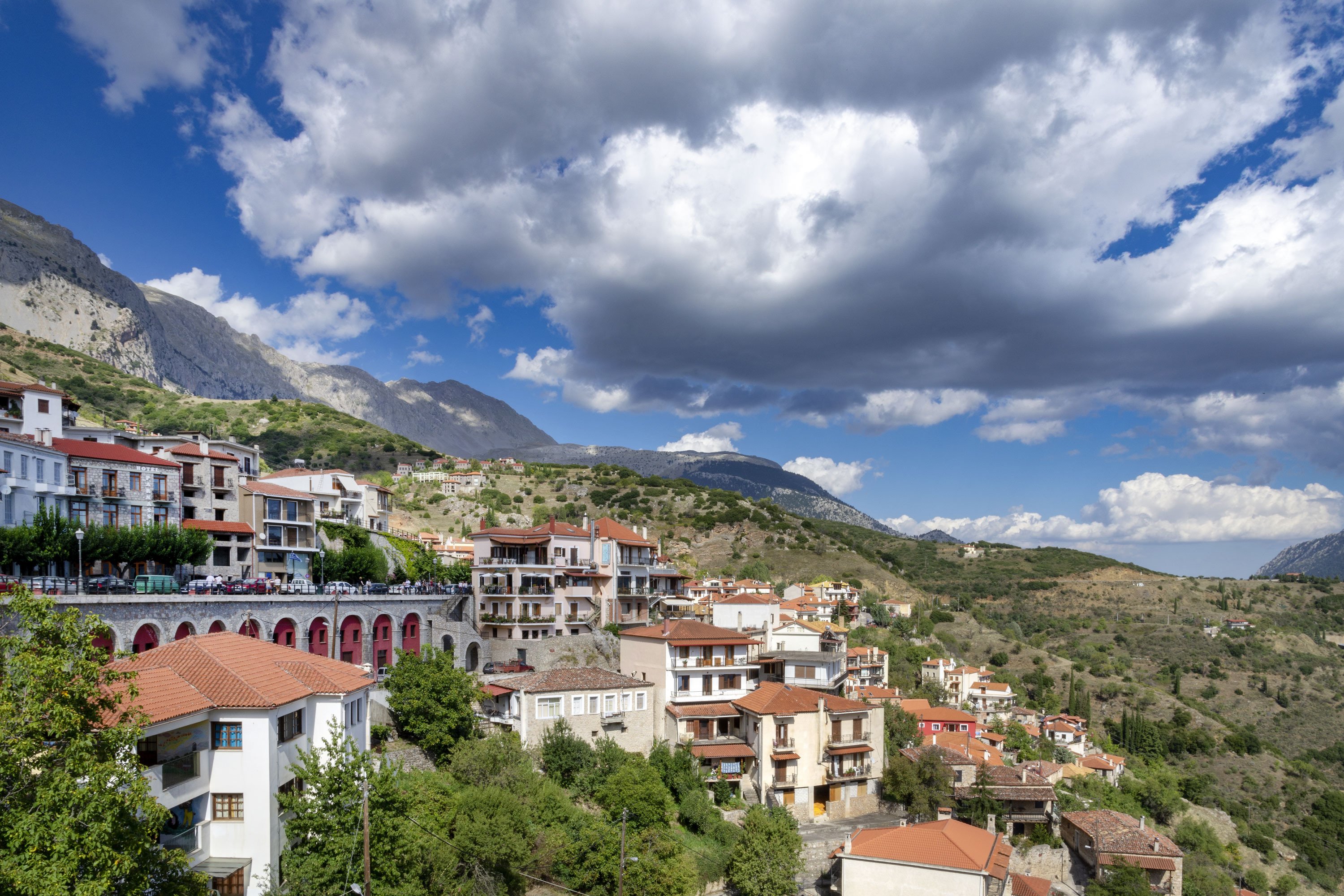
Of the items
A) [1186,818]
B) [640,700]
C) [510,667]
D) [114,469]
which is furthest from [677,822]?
[1186,818]

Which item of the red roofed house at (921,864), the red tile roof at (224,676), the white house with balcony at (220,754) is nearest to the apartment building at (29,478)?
the red tile roof at (224,676)

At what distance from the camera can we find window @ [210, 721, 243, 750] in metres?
23.7

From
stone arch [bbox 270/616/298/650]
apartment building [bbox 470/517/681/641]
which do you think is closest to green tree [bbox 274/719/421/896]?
stone arch [bbox 270/616/298/650]

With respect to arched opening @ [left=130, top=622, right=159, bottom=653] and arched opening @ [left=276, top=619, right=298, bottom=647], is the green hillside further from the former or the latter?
arched opening @ [left=130, top=622, right=159, bottom=653]

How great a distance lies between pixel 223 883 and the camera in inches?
896

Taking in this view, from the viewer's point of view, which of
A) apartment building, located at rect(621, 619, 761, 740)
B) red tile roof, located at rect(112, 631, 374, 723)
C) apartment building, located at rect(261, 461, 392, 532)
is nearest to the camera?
red tile roof, located at rect(112, 631, 374, 723)

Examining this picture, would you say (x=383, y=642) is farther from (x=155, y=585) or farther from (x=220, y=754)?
(x=220, y=754)

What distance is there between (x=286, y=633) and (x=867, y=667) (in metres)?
51.5

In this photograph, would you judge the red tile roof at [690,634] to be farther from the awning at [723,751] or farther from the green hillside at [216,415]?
the green hillside at [216,415]

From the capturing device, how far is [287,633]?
145 ft

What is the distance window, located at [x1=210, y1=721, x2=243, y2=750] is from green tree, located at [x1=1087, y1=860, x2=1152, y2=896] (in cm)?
4764

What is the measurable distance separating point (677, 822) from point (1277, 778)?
86.5 meters

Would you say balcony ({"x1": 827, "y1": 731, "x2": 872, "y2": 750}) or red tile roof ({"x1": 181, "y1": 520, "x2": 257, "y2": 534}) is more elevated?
red tile roof ({"x1": 181, "y1": 520, "x2": 257, "y2": 534})

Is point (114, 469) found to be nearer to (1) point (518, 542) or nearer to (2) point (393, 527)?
(1) point (518, 542)
